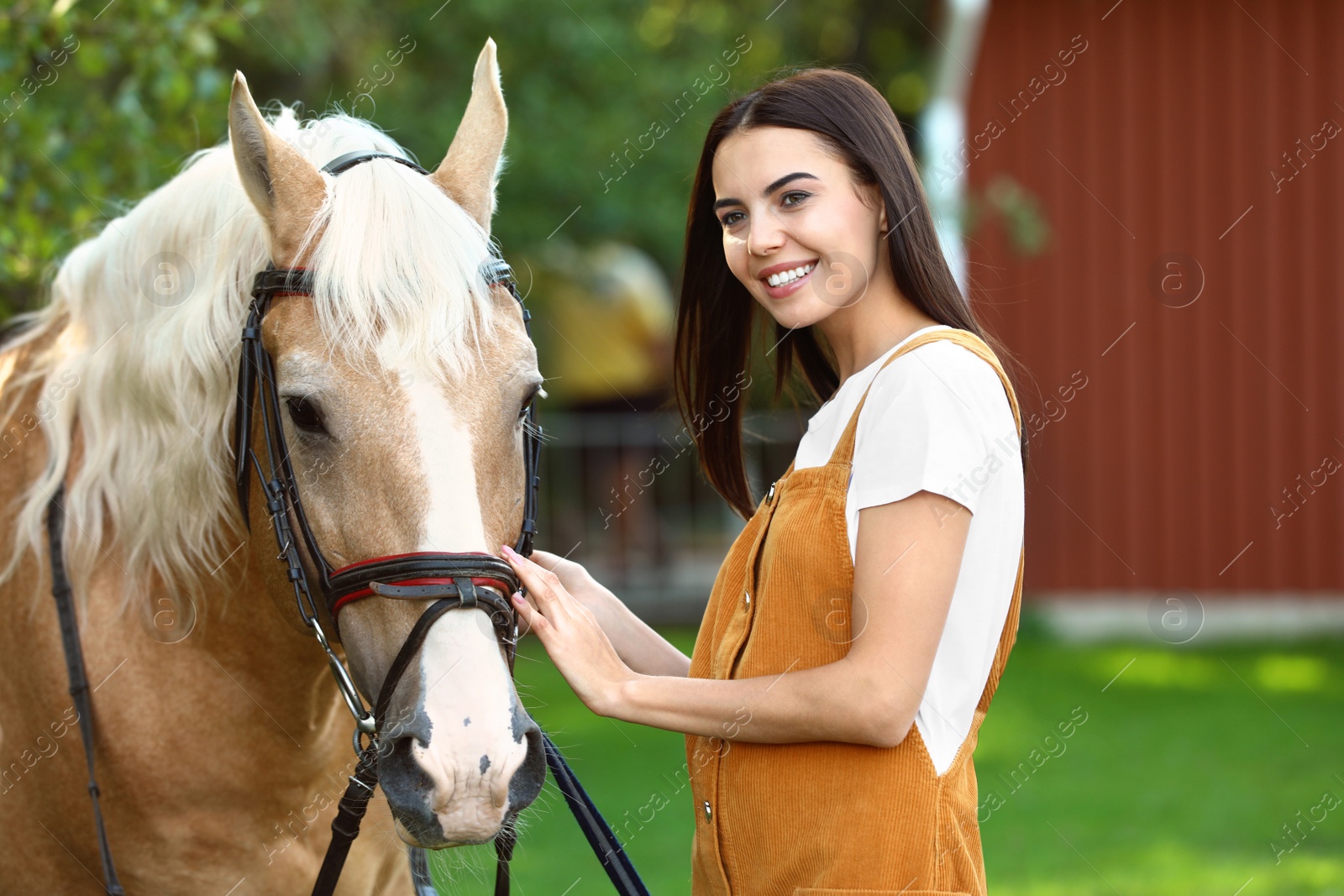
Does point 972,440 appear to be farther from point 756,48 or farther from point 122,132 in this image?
point 756,48

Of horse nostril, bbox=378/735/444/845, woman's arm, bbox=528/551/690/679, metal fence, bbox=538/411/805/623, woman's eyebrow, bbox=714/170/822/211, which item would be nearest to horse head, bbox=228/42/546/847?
horse nostril, bbox=378/735/444/845

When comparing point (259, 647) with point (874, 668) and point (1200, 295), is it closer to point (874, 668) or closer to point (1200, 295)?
point (874, 668)

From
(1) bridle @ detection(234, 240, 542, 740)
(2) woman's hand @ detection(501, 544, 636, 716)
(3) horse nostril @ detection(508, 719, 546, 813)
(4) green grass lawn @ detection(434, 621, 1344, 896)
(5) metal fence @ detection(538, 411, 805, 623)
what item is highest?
(1) bridle @ detection(234, 240, 542, 740)

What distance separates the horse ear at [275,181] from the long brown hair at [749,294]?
0.67 m

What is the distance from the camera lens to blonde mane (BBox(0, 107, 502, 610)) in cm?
199

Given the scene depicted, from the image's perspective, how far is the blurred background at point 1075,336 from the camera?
6465 mm

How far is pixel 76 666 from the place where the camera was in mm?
2209

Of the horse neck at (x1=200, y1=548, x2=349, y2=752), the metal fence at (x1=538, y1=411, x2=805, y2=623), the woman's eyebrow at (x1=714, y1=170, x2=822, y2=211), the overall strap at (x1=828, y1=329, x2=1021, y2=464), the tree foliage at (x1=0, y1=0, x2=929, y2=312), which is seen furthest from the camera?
the metal fence at (x1=538, y1=411, x2=805, y2=623)

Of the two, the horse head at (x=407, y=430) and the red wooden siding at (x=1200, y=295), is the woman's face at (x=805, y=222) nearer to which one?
the horse head at (x=407, y=430)

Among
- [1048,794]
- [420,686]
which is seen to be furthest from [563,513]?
[420,686]

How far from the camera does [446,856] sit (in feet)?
7.40

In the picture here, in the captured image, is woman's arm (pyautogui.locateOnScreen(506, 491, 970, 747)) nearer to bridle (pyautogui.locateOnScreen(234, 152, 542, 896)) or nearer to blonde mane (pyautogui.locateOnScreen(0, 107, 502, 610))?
bridle (pyautogui.locateOnScreen(234, 152, 542, 896))

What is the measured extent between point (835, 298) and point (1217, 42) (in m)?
9.30

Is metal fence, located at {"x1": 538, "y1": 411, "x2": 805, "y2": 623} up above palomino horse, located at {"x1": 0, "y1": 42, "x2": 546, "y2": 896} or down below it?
below
